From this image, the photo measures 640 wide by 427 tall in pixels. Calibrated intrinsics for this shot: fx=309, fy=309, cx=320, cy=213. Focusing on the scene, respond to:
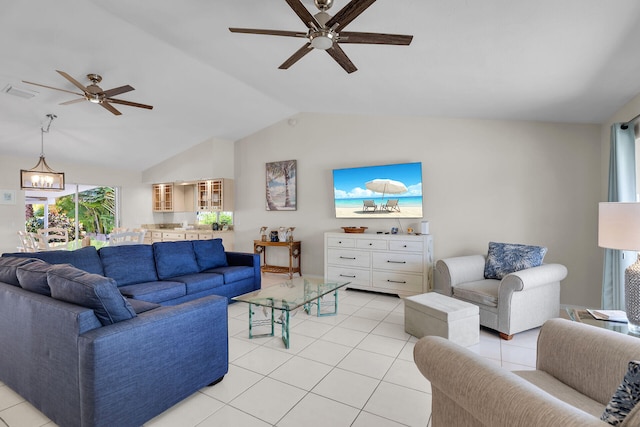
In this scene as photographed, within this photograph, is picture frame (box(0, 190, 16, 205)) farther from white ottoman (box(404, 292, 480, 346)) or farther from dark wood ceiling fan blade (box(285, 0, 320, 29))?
white ottoman (box(404, 292, 480, 346))

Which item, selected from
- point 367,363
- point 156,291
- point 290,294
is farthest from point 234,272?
point 367,363

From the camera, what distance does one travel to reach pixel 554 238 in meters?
4.00

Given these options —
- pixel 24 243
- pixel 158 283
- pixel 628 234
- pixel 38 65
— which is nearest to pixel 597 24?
pixel 628 234

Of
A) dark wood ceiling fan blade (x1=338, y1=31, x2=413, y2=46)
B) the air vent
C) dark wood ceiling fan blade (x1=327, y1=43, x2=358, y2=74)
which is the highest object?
the air vent

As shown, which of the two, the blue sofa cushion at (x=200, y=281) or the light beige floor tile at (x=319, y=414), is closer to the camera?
the light beige floor tile at (x=319, y=414)

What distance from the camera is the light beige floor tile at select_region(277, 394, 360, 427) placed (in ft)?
6.09

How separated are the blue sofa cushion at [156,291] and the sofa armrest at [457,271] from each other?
2983 mm

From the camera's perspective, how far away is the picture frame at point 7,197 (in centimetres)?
559

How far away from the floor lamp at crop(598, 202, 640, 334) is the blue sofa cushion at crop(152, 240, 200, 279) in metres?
4.18

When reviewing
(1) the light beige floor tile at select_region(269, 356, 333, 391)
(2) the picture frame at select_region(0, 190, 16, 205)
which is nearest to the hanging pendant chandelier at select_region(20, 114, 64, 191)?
(2) the picture frame at select_region(0, 190, 16, 205)

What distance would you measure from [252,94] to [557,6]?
13.2 ft

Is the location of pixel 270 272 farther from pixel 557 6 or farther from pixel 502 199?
pixel 557 6

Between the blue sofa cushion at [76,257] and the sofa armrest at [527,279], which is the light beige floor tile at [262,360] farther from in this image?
the sofa armrest at [527,279]

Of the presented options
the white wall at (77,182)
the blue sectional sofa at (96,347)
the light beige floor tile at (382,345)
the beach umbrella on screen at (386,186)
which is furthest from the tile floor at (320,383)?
the white wall at (77,182)
